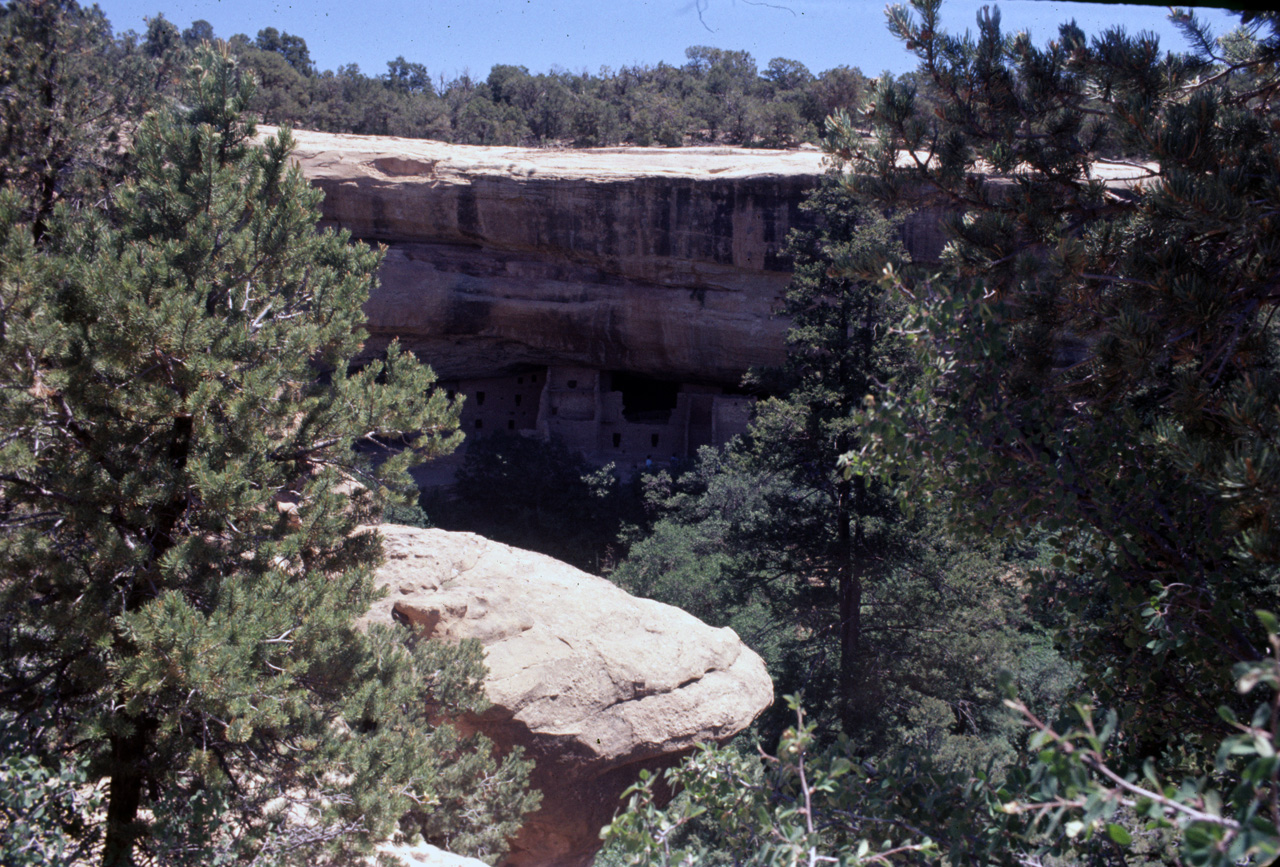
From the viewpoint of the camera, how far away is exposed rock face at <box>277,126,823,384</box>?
1441cm

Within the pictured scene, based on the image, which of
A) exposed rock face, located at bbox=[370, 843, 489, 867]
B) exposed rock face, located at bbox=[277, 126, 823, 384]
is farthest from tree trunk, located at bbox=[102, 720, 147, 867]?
exposed rock face, located at bbox=[277, 126, 823, 384]

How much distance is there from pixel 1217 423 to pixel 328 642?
385cm

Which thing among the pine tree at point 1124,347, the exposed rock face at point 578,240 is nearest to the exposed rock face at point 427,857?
the pine tree at point 1124,347

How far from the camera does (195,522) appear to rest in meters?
3.71

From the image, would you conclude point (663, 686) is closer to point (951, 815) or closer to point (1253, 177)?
point (951, 815)

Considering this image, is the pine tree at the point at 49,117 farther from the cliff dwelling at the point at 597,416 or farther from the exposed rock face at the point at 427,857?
the cliff dwelling at the point at 597,416

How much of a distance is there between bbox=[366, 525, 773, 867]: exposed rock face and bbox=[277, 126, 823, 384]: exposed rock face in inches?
370

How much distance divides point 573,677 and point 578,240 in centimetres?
1087

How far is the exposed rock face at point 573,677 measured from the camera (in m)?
5.68

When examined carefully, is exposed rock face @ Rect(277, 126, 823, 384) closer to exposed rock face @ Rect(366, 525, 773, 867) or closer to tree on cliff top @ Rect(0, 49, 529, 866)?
exposed rock face @ Rect(366, 525, 773, 867)

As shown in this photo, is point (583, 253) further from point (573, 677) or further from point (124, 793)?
point (124, 793)

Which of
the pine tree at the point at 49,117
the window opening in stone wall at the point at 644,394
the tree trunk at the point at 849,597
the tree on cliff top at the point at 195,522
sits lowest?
Answer: the tree trunk at the point at 849,597

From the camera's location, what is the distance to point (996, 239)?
3.50 m

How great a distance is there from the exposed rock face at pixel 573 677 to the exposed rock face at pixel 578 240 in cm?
939
